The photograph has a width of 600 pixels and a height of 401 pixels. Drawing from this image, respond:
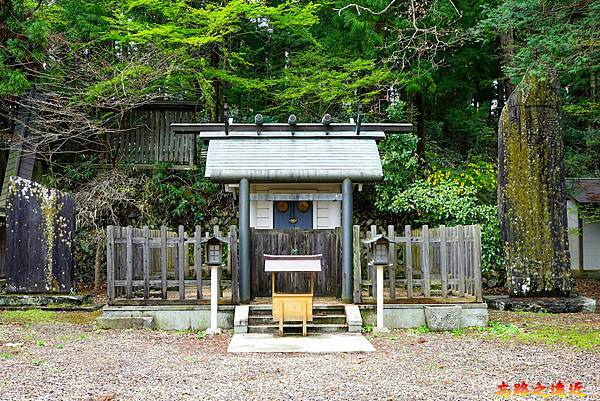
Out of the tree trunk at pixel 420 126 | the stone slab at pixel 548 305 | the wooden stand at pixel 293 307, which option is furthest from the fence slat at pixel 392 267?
the tree trunk at pixel 420 126

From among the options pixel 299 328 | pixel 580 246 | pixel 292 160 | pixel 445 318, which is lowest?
pixel 299 328

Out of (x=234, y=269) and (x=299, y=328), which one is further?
(x=234, y=269)

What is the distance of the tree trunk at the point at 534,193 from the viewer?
14.6 meters

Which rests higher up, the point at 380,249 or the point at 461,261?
the point at 380,249

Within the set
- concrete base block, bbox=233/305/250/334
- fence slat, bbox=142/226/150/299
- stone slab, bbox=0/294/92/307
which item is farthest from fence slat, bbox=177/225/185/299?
stone slab, bbox=0/294/92/307

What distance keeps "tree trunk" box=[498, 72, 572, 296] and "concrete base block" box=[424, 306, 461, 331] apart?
12.3 ft

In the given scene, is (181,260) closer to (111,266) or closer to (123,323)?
(111,266)

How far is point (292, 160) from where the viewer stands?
1241 cm

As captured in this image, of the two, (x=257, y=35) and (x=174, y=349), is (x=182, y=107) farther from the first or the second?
(x=174, y=349)

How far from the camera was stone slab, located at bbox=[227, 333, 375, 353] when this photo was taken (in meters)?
9.52

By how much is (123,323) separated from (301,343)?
3.43 m

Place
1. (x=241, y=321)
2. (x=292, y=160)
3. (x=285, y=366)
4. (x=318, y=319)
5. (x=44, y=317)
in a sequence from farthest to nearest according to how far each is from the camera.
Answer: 1. (x=44, y=317)
2. (x=292, y=160)
3. (x=318, y=319)
4. (x=241, y=321)
5. (x=285, y=366)

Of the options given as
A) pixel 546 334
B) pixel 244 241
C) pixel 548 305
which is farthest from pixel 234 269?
→ pixel 548 305

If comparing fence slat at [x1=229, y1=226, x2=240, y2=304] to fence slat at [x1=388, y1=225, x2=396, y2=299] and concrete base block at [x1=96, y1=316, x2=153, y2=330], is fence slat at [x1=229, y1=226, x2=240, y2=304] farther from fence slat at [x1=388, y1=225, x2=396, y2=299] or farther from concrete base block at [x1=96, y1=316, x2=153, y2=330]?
fence slat at [x1=388, y1=225, x2=396, y2=299]
